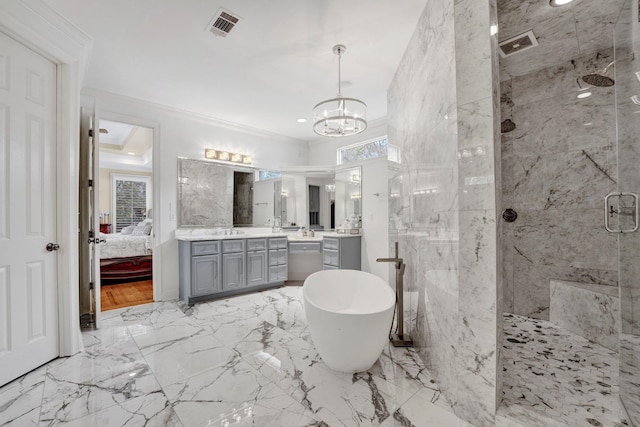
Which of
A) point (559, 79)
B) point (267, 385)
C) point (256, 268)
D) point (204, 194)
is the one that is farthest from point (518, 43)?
point (204, 194)

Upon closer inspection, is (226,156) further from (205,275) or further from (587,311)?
(587,311)

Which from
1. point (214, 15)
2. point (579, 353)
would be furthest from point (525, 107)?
point (214, 15)

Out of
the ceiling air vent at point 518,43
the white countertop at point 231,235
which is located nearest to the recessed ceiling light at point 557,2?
the ceiling air vent at point 518,43

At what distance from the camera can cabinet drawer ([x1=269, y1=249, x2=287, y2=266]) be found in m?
4.24

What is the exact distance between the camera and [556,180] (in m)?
2.64

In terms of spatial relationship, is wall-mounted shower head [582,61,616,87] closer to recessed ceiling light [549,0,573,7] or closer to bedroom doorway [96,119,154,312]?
recessed ceiling light [549,0,573,7]

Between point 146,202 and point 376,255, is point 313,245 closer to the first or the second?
point 376,255

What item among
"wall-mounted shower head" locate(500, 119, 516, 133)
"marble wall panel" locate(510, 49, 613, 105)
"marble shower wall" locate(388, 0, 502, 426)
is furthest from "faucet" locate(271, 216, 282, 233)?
"marble wall panel" locate(510, 49, 613, 105)

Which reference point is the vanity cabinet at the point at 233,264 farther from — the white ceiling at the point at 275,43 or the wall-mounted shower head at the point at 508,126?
the wall-mounted shower head at the point at 508,126

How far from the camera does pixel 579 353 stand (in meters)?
2.05

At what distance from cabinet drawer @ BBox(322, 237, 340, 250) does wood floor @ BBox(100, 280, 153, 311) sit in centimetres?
268

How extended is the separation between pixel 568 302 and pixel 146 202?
894 centimetres

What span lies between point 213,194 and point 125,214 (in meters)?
4.62

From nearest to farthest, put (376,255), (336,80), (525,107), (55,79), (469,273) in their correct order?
1. (469,273)
2. (55,79)
3. (525,107)
4. (336,80)
5. (376,255)
